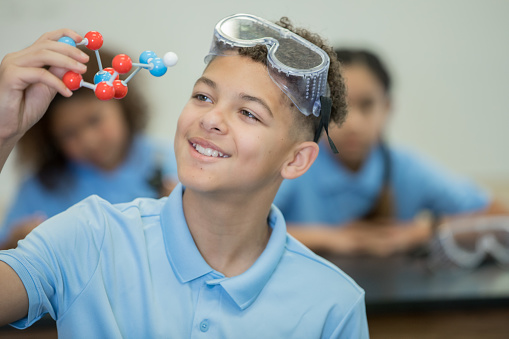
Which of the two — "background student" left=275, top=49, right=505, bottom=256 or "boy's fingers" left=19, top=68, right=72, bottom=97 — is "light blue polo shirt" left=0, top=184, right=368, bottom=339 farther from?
"background student" left=275, top=49, right=505, bottom=256

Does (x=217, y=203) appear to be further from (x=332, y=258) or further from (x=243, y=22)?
(x=332, y=258)

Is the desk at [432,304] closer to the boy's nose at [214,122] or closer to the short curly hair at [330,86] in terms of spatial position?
the short curly hair at [330,86]

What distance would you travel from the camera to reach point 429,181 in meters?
2.91

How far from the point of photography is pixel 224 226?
1.24 meters

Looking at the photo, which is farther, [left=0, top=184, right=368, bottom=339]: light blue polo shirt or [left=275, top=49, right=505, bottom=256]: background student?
[left=275, top=49, right=505, bottom=256]: background student

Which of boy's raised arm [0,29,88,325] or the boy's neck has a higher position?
boy's raised arm [0,29,88,325]

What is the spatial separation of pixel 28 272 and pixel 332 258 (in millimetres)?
1698

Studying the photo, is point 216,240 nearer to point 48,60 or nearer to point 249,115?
point 249,115

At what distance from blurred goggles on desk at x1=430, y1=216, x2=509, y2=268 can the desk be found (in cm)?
11

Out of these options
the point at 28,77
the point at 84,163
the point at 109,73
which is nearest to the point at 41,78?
the point at 28,77

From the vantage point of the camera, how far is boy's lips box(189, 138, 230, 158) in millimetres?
1149

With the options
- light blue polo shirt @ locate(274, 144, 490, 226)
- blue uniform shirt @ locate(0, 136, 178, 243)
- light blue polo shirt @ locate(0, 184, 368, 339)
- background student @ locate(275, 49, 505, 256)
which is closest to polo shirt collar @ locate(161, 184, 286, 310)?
light blue polo shirt @ locate(0, 184, 368, 339)

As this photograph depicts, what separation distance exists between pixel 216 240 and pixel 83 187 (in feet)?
4.88

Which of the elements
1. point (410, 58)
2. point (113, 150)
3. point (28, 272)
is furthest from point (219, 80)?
point (410, 58)
